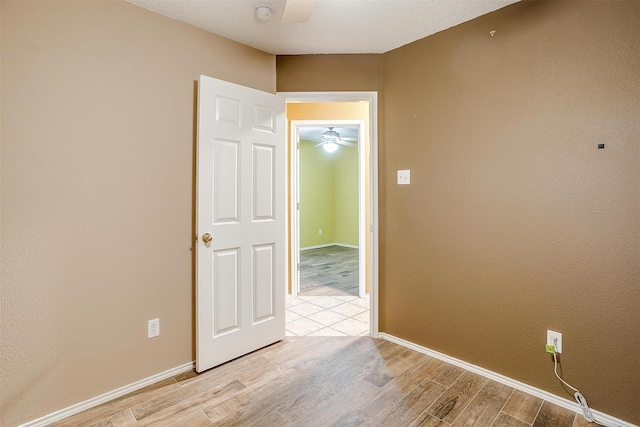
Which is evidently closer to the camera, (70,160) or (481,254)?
(70,160)

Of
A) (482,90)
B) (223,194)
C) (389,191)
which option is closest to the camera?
(482,90)

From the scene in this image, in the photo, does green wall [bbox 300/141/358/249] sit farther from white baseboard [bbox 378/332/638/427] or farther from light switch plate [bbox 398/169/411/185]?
white baseboard [bbox 378/332/638/427]

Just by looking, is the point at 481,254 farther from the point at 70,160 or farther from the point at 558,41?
the point at 70,160

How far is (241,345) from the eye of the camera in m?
2.36

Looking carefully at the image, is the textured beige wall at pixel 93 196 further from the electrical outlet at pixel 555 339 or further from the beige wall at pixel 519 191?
the electrical outlet at pixel 555 339

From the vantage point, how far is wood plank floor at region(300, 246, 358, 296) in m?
4.18

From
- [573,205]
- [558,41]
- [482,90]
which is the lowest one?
[573,205]

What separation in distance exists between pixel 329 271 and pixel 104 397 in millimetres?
3647

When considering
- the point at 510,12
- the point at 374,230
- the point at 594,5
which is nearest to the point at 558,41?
the point at 594,5

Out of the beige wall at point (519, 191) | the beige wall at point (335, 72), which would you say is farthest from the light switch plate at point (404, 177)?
the beige wall at point (335, 72)

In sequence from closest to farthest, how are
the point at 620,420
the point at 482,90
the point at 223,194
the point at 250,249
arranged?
1. the point at 620,420
2. the point at 482,90
3. the point at 223,194
4. the point at 250,249

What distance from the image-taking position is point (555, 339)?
6.00 feet

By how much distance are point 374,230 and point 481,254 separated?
832 millimetres

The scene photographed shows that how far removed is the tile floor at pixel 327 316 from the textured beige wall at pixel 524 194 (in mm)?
509
